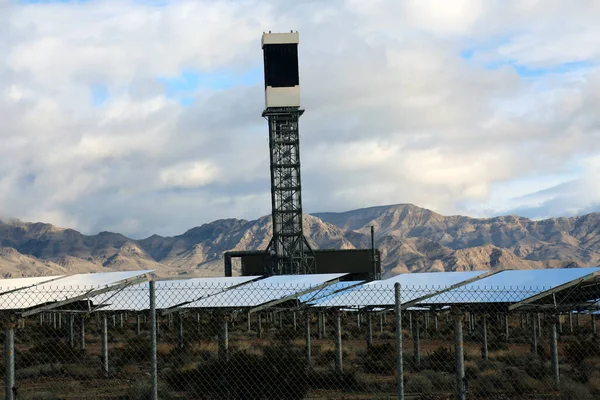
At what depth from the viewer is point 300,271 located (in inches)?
2911

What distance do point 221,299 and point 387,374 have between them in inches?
266

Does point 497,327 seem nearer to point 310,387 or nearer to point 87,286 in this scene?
point 87,286

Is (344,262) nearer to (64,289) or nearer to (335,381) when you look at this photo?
(64,289)

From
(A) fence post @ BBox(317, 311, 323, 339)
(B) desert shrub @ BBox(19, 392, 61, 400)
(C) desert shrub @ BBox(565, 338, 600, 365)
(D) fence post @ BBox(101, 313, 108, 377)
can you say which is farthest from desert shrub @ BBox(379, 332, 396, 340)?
(B) desert shrub @ BBox(19, 392, 61, 400)

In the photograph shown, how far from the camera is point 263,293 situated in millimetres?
30781

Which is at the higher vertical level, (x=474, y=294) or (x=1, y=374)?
(x=474, y=294)

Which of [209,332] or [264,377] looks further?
[209,332]

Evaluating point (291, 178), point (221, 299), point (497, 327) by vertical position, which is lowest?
point (497, 327)

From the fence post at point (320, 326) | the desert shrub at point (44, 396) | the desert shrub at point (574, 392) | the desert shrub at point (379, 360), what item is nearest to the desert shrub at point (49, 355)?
the desert shrub at point (44, 396)

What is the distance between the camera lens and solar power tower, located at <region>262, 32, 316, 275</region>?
73125 millimetres

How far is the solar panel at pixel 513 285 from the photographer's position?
23.0 metres

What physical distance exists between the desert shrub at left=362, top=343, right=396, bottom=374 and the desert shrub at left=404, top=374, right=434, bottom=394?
3636 mm

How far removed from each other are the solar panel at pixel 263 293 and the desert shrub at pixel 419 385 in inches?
214

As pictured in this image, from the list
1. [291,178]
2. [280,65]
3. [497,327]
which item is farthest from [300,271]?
[497,327]
